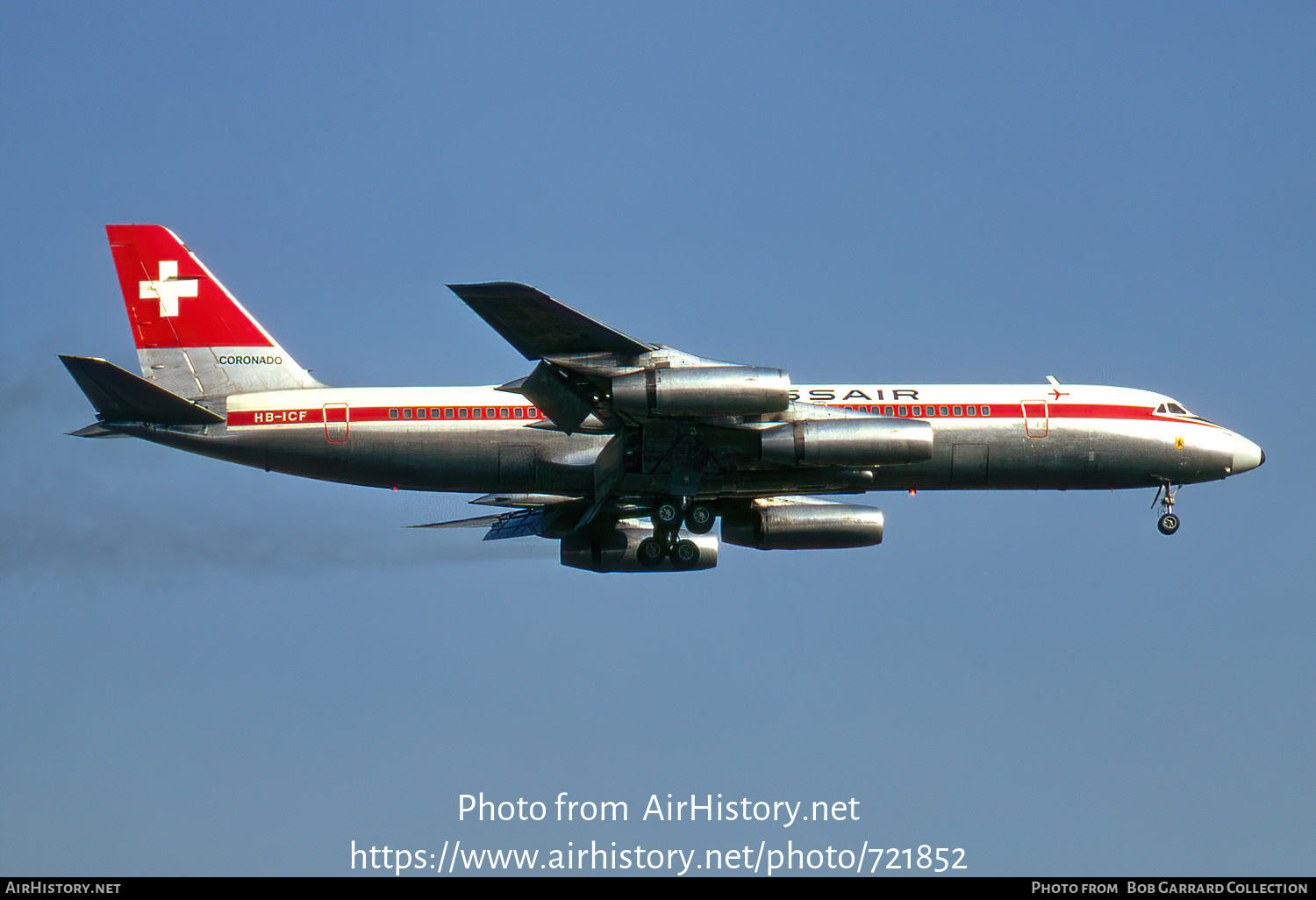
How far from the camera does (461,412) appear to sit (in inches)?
1469

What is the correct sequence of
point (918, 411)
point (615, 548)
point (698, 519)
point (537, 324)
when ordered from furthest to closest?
point (615, 548) → point (918, 411) → point (698, 519) → point (537, 324)

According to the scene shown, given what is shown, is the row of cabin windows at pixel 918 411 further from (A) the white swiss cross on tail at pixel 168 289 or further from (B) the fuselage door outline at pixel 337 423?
(A) the white swiss cross on tail at pixel 168 289

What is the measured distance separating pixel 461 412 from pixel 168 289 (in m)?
9.48

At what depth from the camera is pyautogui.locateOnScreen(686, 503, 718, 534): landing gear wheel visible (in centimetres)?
3781

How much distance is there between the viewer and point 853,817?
1189 inches

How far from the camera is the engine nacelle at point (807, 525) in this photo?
132 feet

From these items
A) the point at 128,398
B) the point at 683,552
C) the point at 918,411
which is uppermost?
the point at 128,398

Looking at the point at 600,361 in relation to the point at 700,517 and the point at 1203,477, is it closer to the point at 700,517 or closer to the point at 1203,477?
the point at 700,517

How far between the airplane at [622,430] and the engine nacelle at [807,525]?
5cm

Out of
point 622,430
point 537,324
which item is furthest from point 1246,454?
point 537,324

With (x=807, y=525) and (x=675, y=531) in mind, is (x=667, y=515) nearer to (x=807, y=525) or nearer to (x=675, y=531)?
(x=675, y=531)

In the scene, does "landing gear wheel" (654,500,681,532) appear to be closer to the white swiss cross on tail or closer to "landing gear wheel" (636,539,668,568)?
"landing gear wheel" (636,539,668,568)

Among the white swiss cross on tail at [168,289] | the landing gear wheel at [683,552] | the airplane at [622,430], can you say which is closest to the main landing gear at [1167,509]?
the airplane at [622,430]

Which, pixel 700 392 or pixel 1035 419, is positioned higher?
pixel 700 392
